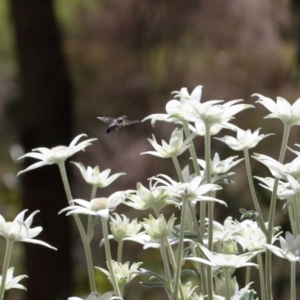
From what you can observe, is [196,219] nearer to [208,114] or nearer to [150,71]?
[208,114]

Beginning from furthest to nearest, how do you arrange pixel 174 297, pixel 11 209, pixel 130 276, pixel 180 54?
pixel 180 54, pixel 11 209, pixel 130 276, pixel 174 297

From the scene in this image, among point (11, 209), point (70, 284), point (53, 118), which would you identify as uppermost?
point (53, 118)

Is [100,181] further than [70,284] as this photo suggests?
No

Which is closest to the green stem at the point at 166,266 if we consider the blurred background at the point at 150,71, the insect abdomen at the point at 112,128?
the insect abdomen at the point at 112,128

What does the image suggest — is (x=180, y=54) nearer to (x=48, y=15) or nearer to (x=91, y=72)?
(x=91, y=72)

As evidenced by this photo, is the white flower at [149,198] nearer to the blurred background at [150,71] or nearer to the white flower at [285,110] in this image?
the white flower at [285,110]

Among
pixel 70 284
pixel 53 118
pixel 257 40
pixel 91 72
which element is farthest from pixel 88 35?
pixel 70 284
